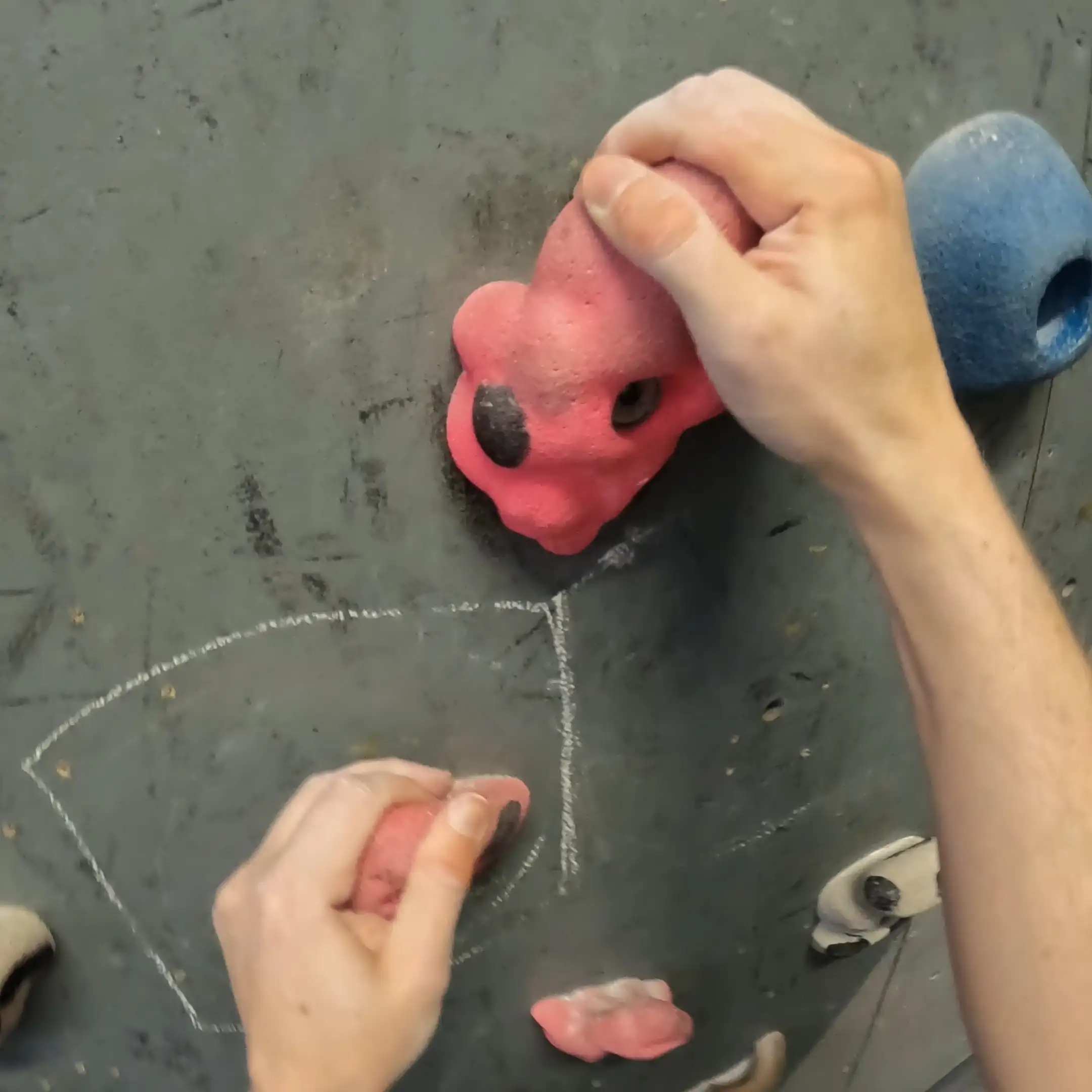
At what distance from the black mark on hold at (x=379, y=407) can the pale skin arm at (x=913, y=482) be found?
196 mm

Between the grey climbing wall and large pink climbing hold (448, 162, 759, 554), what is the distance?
0.14 feet

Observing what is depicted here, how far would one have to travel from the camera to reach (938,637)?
540 millimetres

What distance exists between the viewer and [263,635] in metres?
0.69

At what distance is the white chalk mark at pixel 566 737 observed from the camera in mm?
764

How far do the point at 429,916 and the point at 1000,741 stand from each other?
337 millimetres

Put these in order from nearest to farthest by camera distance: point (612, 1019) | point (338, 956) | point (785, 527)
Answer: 1. point (338, 956)
2. point (785, 527)
3. point (612, 1019)

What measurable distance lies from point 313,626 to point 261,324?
216 mm

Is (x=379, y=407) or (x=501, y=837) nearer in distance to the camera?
(x=379, y=407)

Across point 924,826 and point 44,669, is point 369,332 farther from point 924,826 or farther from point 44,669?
point 924,826

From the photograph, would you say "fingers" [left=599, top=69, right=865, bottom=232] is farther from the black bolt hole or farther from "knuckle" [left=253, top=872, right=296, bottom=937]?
"knuckle" [left=253, top=872, right=296, bottom=937]

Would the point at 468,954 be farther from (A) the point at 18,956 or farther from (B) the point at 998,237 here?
(B) the point at 998,237

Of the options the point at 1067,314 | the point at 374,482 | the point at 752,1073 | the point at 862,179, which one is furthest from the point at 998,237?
the point at 752,1073

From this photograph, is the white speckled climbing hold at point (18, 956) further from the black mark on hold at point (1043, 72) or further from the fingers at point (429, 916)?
the black mark on hold at point (1043, 72)

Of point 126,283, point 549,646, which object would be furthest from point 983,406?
point 126,283
